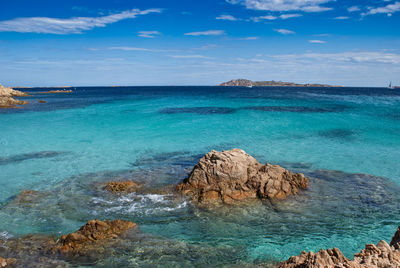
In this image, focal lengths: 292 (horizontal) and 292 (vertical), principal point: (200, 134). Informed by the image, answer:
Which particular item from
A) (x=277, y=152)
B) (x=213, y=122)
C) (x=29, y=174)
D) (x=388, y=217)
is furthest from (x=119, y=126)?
(x=388, y=217)

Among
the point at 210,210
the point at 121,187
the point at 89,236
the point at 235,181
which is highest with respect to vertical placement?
the point at 235,181

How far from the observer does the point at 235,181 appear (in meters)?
13.5

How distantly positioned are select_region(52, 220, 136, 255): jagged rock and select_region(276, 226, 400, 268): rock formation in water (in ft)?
19.7

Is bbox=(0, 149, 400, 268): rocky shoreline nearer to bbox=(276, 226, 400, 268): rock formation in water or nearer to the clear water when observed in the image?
bbox=(276, 226, 400, 268): rock formation in water

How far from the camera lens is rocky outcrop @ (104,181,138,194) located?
1392 cm

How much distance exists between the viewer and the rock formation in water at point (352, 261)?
5699 mm

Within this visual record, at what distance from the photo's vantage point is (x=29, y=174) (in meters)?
16.7

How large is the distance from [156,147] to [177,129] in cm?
819

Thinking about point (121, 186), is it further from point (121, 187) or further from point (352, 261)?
point (352, 261)

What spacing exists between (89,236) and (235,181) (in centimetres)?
668

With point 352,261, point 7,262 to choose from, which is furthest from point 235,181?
point 7,262

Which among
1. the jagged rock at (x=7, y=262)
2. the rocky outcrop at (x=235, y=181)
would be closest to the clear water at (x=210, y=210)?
the rocky outcrop at (x=235, y=181)

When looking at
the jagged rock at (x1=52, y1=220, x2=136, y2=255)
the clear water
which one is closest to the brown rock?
the clear water

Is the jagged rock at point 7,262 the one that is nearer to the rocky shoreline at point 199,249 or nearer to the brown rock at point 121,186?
the rocky shoreline at point 199,249
